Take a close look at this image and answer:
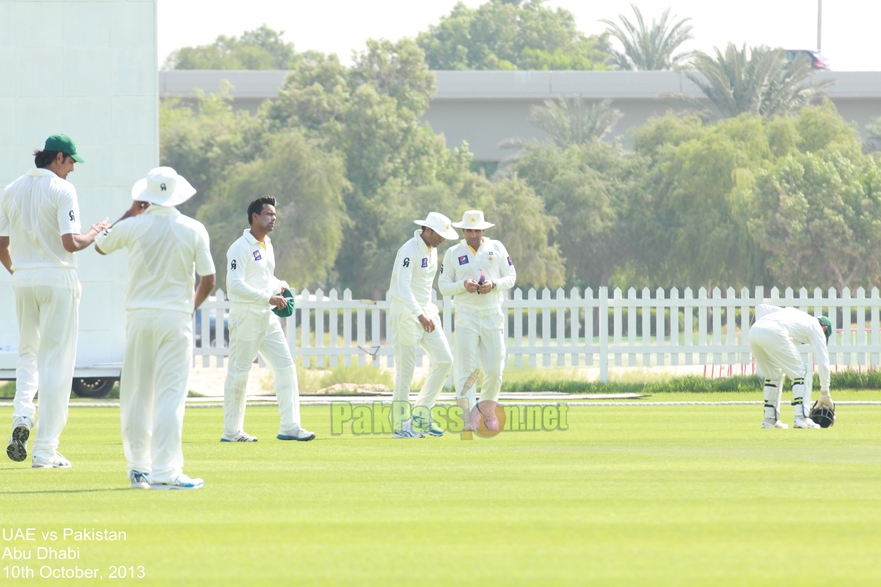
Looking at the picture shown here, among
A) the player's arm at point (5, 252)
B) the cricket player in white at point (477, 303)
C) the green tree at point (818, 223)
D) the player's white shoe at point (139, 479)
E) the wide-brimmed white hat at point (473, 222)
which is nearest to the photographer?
the player's white shoe at point (139, 479)

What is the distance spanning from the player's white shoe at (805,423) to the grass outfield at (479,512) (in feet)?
4.31

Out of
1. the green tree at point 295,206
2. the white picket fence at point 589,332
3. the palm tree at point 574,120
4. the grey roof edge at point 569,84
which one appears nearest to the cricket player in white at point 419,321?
the white picket fence at point 589,332

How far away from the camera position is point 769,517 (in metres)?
6.58

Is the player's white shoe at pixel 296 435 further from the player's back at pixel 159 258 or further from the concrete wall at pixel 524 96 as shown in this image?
the concrete wall at pixel 524 96

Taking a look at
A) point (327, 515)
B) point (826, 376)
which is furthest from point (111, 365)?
point (327, 515)

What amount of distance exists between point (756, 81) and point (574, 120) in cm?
821

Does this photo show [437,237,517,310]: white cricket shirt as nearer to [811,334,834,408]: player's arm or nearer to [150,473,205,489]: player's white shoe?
[811,334,834,408]: player's arm

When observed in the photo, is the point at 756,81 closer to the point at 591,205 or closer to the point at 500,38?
the point at 591,205

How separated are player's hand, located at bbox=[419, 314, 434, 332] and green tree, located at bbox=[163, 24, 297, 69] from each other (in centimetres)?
8658

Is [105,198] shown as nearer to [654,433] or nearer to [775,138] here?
[654,433]

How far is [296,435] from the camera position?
36.8 ft

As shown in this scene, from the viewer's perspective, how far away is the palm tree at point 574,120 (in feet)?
175

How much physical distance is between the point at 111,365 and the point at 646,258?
30.8 m

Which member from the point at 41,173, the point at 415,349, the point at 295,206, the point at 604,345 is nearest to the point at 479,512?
the point at 41,173
